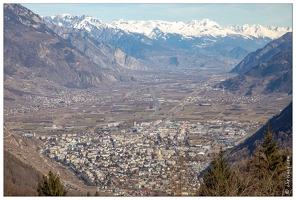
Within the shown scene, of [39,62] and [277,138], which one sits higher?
[39,62]

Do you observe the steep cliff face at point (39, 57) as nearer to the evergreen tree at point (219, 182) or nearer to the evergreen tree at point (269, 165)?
the evergreen tree at point (269, 165)

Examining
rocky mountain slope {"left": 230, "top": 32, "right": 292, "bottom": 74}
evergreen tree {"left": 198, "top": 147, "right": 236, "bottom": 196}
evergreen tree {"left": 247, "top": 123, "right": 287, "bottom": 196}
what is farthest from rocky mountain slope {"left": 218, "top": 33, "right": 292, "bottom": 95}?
evergreen tree {"left": 198, "top": 147, "right": 236, "bottom": 196}

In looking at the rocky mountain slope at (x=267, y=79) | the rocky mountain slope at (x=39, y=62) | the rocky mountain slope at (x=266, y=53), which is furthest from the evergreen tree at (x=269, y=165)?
the rocky mountain slope at (x=266, y=53)

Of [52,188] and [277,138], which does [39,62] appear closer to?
[277,138]

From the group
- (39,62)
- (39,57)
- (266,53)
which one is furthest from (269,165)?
(266,53)

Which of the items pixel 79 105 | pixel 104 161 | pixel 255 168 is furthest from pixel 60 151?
pixel 79 105

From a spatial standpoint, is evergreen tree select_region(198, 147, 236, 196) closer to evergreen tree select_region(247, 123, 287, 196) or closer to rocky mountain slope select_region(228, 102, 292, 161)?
evergreen tree select_region(247, 123, 287, 196)

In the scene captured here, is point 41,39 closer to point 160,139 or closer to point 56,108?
point 56,108

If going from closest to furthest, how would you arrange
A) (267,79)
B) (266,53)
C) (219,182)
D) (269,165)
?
(219,182) < (269,165) < (267,79) < (266,53)
